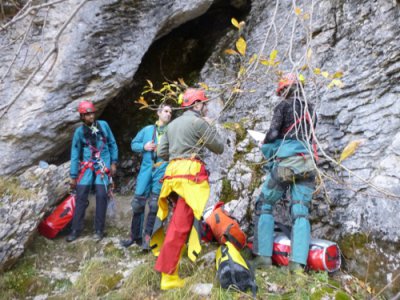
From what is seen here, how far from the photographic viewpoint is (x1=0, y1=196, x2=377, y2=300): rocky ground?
3.44 meters

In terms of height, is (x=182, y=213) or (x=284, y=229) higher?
(x=182, y=213)

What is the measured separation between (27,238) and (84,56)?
288 centimetres

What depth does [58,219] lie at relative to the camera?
17.5 feet

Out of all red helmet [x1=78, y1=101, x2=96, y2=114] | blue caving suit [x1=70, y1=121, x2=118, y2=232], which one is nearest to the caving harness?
blue caving suit [x1=70, y1=121, x2=118, y2=232]

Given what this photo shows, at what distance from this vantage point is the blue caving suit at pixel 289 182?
12.6 ft

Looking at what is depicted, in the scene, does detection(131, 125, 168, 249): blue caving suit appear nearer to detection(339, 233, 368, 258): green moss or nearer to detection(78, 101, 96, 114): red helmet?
detection(78, 101, 96, 114): red helmet

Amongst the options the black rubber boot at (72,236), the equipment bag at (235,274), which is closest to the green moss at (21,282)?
the black rubber boot at (72,236)

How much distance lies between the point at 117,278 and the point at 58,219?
5.57 feet

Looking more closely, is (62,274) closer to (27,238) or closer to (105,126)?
(27,238)

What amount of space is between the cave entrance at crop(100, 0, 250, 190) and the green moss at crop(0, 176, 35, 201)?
2494mm

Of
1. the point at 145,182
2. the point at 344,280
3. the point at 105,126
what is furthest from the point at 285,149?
the point at 105,126

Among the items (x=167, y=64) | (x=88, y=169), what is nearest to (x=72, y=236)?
(x=88, y=169)

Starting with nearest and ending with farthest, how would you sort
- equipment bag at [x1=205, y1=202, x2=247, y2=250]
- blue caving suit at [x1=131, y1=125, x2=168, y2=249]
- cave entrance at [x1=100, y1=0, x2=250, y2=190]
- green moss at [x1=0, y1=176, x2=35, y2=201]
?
equipment bag at [x1=205, y1=202, x2=247, y2=250]
green moss at [x1=0, y1=176, x2=35, y2=201]
blue caving suit at [x1=131, y1=125, x2=168, y2=249]
cave entrance at [x1=100, y1=0, x2=250, y2=190]

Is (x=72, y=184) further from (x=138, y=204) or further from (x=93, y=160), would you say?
(x=138, y=204)
